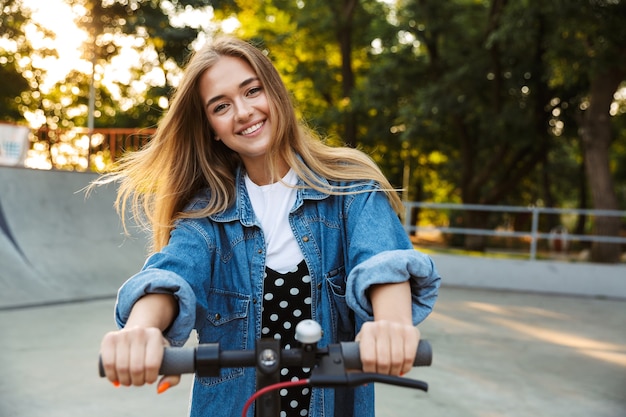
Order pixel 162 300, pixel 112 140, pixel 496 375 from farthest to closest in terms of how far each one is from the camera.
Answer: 1. pixel 112 140
2. pixel 496 375
3. pixel 162 300

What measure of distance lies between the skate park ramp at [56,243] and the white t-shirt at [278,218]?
18.5 ft

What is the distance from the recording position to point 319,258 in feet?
5.38

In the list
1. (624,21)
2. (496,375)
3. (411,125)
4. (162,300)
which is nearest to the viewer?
(162,300)

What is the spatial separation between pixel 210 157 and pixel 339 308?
0.59 meters

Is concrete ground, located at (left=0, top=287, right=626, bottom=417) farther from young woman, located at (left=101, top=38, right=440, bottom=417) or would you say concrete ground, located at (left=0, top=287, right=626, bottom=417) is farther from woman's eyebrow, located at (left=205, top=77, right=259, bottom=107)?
woman's eyebrow, located at (left=205, top=77, right=259, bottom=107)

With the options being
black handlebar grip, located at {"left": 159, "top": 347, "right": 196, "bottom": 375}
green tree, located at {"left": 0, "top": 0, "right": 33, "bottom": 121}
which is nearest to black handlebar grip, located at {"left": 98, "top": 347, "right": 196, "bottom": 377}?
black handlebar grip, located at {"left": 159, "top": 347, "right": 196, "bottom": 375}

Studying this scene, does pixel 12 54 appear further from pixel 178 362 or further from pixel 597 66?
pixel 178 362

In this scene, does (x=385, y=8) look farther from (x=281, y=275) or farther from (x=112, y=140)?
(x=281, y=275)

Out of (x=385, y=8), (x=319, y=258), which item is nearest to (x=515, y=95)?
(x=385, y=8)

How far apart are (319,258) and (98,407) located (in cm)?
280

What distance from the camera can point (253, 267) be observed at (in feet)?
5.37

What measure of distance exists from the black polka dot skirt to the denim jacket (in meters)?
0.02

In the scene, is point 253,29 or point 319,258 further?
point 253,29

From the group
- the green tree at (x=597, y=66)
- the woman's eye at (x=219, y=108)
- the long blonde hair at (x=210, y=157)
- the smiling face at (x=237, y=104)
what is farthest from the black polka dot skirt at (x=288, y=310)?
the green tree at (x=597, y=66)
